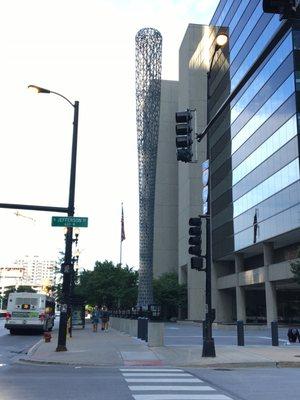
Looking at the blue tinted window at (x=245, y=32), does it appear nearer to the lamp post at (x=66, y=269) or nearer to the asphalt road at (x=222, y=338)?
the asphalt road at (x=222, y=338)

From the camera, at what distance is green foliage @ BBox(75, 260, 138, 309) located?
64625 mm

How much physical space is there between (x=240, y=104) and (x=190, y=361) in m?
48.4

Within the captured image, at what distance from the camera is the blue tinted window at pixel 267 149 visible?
4603cm

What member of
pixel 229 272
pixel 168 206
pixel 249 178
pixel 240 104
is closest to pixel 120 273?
pixel 229 272

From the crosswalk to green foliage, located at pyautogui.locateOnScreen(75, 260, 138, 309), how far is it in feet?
162

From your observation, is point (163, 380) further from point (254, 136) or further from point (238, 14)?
point (238, 14)

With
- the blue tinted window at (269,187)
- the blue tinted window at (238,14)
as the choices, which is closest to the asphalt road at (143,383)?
the blue tinted window at (269,187)

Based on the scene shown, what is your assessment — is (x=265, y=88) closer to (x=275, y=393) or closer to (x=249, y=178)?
(x=249, y=178)

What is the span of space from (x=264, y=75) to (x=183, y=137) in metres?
42.5

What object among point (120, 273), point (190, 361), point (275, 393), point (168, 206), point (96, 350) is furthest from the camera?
point (168, 206)

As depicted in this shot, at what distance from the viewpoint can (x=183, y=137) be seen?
13453 mm

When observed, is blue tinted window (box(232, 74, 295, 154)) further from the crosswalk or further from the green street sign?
the crosswalk

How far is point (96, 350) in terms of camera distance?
20016 millimetres

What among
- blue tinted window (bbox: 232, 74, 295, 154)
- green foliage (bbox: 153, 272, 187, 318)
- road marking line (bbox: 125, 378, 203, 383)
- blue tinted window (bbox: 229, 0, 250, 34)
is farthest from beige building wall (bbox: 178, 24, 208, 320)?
road marking line (bbox: 125, 378, 203, 383)
